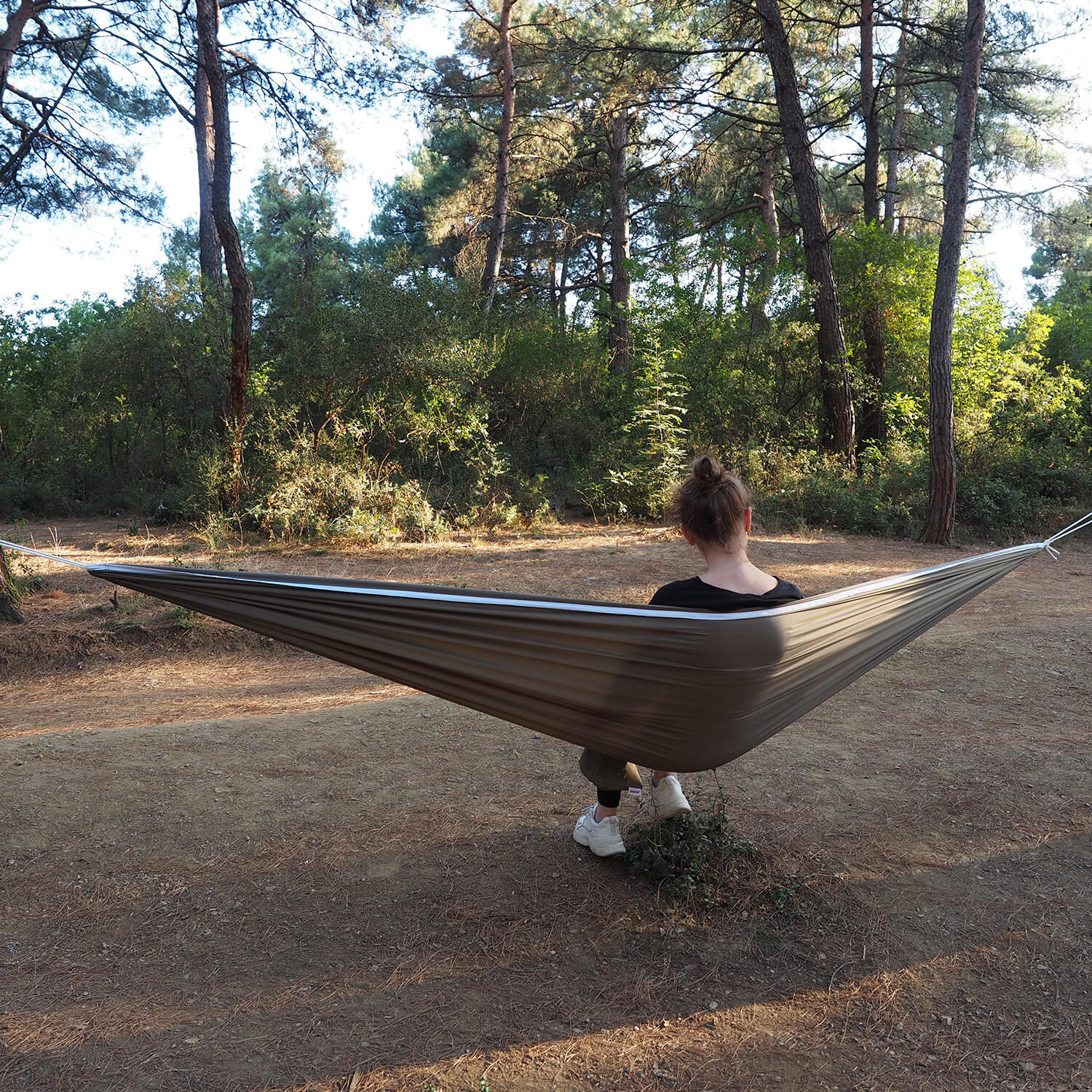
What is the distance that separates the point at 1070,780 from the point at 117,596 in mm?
5510

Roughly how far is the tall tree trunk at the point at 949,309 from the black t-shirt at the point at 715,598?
751cm

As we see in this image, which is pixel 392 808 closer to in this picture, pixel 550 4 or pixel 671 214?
pixel 550 4

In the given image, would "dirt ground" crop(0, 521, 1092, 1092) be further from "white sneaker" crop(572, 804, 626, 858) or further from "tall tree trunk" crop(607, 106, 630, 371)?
"tall tree trunk" crop(607, 106, 630, 371)

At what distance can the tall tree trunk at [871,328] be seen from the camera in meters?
11.0

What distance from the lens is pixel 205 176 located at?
11.7m

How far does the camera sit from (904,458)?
10125mm

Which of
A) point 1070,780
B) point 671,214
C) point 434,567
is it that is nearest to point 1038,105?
point 671,214

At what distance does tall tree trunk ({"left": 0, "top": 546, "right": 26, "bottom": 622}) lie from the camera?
5.18 meters

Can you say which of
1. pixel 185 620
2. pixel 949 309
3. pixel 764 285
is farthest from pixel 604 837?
pixel 764 285

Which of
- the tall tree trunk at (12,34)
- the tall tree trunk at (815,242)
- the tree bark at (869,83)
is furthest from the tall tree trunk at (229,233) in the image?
the tree bark at (869,83)

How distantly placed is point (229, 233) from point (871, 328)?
790 cm

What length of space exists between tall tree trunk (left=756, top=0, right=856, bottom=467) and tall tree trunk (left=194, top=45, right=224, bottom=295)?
22.7 feet

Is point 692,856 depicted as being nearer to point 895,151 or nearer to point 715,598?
point 715,598

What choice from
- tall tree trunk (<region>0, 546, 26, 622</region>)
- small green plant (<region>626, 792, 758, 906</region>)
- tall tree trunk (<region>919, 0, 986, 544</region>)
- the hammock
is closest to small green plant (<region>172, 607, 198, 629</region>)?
tall tree trunk (<region>0, 546, 26, 622</region>)
